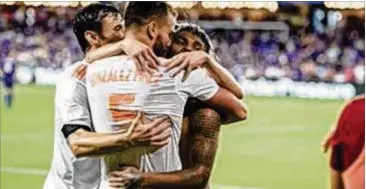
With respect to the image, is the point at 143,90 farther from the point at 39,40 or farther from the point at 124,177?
the point at 39,40

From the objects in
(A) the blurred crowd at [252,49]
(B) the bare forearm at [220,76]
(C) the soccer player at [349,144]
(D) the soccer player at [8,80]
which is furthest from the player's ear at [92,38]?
(D) the soccer player at [8,80]

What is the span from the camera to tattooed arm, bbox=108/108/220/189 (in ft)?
8.46

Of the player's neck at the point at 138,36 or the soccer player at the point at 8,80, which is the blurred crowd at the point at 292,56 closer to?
the soccer player at the point at 8,80

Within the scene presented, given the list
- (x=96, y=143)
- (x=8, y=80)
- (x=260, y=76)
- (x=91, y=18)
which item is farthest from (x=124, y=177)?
(x=260, y=76)

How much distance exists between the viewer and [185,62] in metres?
2.55

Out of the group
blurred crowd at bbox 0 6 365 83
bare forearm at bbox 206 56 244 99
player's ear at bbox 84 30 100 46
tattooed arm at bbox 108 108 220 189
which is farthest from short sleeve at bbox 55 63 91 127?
blurred crowd at bbox 0 6 365 83

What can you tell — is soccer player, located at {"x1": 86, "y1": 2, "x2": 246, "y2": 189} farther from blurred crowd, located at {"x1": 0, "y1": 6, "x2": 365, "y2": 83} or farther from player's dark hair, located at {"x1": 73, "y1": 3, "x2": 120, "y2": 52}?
blurred crowd, located at {"x1": 0, "y1": 6, "x2": 365, "y2": 83}

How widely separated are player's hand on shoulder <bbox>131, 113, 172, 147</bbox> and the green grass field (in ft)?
12.1

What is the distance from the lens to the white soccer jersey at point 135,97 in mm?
2551

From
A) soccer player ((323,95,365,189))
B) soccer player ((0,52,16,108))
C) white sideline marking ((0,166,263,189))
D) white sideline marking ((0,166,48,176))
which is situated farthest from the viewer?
soccer player ((0,52,16,108))

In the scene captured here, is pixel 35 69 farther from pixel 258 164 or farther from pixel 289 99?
pixel 258 164

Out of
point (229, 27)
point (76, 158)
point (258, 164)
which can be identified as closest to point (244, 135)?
point (258, 164)

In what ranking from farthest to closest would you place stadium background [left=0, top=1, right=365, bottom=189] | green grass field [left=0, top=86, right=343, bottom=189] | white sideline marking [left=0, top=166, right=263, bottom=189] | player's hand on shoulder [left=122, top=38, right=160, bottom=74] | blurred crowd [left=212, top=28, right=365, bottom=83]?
blurred crowd [left=212, top=28, right=365, bottom=83]
stadium background [left=0, top=1, right=365, bottom=189]
green grass field [left=0, top=86, right=343, bottom=189]
white sideline marking [left=0, top=166, right=263, bottom=189]
player's hand on shoulder [left=122, top=38, right=160, bottom=74]

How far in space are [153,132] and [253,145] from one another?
6.04 m
